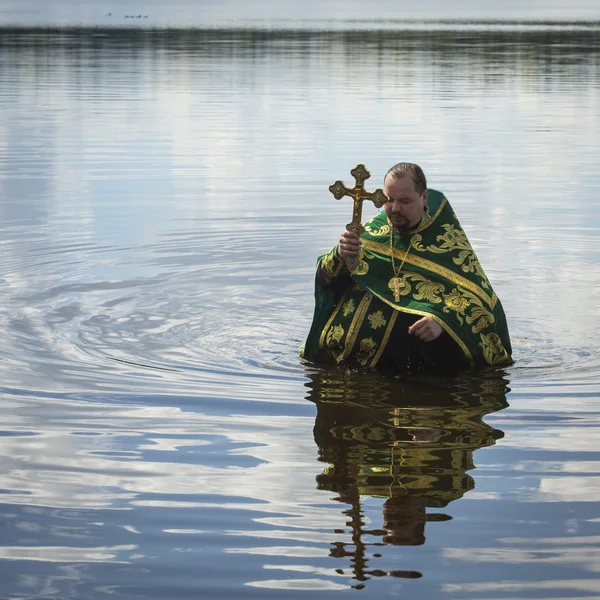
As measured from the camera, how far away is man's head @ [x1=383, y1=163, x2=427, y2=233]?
837 centimetres

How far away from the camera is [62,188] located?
17.9m

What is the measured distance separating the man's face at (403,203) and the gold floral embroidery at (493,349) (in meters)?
0.81

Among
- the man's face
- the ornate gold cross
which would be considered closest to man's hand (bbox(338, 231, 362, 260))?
the ornate gold cross

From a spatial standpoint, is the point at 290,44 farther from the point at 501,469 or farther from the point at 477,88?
the point at 501,469

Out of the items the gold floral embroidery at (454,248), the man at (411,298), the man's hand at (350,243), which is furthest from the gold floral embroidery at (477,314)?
the man's hand at (350,243)

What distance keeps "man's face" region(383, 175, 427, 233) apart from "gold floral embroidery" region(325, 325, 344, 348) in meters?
0.70

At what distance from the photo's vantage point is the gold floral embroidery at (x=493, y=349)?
8914mm

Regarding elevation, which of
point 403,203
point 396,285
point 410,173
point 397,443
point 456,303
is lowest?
point 397,443

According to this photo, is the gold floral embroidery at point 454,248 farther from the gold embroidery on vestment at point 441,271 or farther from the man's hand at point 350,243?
the man's hand at point 350,243

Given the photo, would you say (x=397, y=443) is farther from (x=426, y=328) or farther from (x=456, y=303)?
(x=456, y=303)

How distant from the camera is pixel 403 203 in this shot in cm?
853

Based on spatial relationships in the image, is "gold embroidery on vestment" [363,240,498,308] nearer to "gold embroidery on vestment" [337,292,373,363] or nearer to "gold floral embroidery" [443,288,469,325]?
"gold floral embroidery" [443,288,469,325]

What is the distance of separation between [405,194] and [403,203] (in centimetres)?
8

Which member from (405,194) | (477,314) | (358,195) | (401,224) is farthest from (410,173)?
(477,314)
